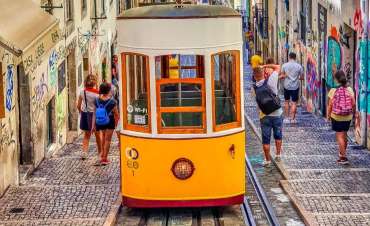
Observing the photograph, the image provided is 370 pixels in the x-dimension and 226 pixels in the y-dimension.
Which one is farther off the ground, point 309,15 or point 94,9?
point 94,9

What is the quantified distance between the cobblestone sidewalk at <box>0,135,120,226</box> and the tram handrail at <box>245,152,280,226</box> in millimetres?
2049

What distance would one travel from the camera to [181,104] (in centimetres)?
1256

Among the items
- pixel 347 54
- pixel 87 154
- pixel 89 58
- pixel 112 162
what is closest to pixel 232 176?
pixel 112 162

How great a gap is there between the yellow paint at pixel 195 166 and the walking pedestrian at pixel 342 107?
3442 millimetres

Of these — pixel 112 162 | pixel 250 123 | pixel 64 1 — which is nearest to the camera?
pixel 112 162

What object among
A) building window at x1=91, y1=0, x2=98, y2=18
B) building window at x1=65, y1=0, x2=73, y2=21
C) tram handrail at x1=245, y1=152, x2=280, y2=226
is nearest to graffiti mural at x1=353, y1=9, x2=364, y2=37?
tram handrail at x1=245, y1=152, x2=280, y2=226

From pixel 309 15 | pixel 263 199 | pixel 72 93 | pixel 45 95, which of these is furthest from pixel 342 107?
pixel 309 15

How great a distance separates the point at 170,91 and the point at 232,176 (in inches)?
53.4

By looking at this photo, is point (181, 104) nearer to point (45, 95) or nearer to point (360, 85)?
point (45, 95)

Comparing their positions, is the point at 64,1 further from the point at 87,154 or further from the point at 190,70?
the point at 190,70

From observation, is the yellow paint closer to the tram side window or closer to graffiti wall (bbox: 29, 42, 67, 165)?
the tram side window

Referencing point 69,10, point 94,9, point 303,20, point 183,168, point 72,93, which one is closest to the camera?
point 183,168

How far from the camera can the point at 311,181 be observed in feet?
49.0

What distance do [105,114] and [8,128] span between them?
6.70ft
